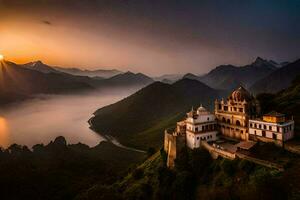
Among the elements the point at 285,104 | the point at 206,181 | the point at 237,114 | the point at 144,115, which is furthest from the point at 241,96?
the point at 144,115

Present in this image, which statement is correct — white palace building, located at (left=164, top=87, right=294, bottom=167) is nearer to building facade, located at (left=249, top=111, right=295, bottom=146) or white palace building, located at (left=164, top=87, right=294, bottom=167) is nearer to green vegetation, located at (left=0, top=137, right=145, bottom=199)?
building facade, located at (left=249, top=111, right=295, bottom=146)

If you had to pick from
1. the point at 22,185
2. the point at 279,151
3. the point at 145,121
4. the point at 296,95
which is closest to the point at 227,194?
the point at 279,151

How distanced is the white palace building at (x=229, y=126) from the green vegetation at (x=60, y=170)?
2659 cm

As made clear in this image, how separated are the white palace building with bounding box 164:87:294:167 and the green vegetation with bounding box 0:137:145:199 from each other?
26591 millimetres

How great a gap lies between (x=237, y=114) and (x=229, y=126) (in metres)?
2.34

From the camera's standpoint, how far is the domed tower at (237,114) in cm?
4216

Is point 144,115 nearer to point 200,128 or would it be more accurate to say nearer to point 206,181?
point 200,128

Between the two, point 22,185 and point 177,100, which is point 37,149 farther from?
point 177,100

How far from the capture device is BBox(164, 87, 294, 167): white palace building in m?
38.7

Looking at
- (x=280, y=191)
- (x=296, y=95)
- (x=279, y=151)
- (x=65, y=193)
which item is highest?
(x=296, y=95)

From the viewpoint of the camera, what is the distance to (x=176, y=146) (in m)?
45.0

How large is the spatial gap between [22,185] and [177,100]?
431 ft

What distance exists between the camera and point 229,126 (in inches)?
1746

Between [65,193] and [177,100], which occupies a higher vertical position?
[177,100]
